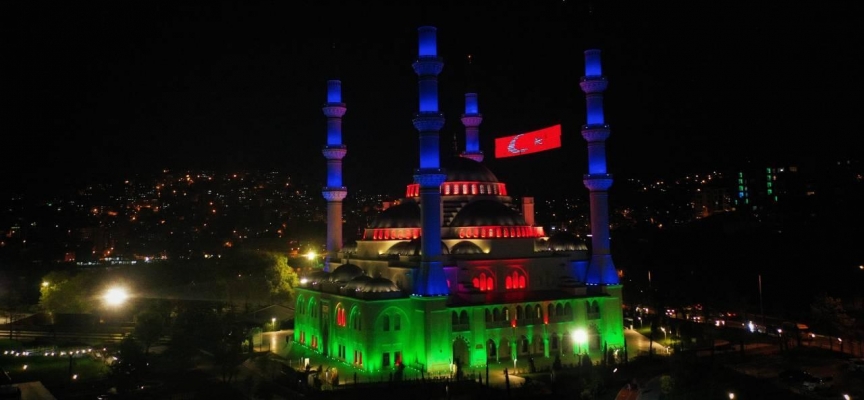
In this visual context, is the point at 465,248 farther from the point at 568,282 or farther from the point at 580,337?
the point at 580,337

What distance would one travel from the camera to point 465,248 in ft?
119

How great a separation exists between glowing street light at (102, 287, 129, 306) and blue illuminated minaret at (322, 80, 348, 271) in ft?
55.9

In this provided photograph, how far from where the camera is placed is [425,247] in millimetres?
33219

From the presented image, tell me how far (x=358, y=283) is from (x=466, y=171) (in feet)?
42.1

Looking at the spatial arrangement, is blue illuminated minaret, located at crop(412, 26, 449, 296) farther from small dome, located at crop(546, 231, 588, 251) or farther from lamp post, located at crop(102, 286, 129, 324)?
lamp post, located at crop(102, 286, 129, 324)

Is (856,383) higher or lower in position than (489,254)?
lower

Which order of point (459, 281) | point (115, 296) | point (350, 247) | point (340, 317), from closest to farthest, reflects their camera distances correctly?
1. point (340, 317)
2. point (459, 281)
3. point (350, 247)
4. point (115, 296)

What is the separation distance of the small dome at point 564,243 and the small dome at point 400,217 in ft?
Answer: 25.7

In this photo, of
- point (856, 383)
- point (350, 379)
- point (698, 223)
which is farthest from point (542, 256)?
point (698, 223)

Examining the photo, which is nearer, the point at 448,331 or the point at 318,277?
the point at 448,331

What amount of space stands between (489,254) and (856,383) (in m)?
17.1

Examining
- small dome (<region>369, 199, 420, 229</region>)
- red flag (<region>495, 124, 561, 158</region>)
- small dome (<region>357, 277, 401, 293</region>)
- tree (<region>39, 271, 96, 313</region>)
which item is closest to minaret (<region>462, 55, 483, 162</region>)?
red flag (<region>495, 124, 561, 158</region>)

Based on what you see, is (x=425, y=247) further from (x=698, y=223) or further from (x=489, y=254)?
(x=698, y=223)

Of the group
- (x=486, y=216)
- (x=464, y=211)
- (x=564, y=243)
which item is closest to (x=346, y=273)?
(x=464, y=211)
